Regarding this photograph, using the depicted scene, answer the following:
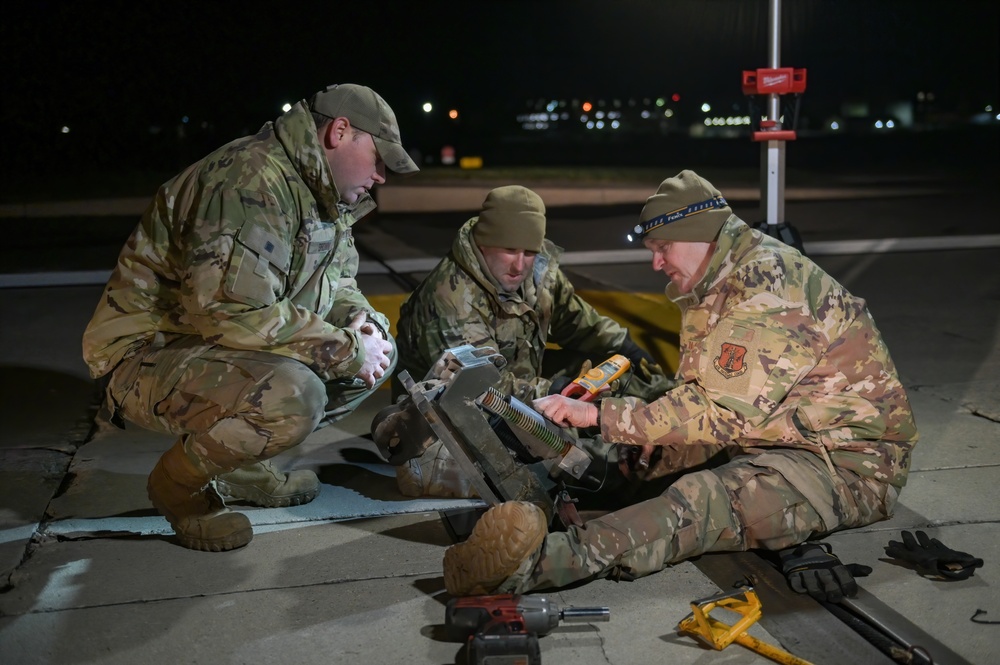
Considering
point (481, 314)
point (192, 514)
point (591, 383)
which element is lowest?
point (192, 514)

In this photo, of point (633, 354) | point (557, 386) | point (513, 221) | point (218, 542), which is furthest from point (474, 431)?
point (633, 354)

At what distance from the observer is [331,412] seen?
4102 mm

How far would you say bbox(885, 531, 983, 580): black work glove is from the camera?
327 cm

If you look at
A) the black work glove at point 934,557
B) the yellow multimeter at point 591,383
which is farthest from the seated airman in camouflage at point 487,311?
the black work glove at point 934,557

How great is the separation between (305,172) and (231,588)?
140 centimetres

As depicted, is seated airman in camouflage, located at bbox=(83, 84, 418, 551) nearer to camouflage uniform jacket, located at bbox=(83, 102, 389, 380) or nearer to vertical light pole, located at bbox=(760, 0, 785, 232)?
camouflage uniform jacket, located at bbox=(83, 102, 389, 380)

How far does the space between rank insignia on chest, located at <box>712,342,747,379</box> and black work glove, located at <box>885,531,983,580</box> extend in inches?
30.1

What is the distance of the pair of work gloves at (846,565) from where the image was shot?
125 inches

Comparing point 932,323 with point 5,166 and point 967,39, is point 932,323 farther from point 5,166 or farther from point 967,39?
point 967,39

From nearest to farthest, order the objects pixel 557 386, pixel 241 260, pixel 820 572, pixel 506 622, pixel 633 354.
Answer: pixel 506 622, pixel 820 572, pixel 241 260, pixel 557 386, pixel 633 354

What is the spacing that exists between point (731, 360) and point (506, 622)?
113 cm

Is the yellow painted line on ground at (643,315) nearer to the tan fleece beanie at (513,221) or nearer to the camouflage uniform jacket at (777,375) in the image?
the tan fleece beanie at (513,221)

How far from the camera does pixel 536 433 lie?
11.6ft

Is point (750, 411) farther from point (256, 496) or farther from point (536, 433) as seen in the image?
point (256, 496)
